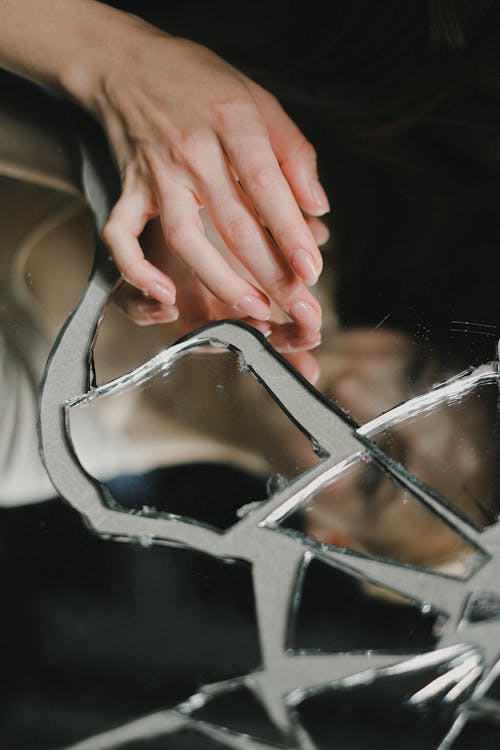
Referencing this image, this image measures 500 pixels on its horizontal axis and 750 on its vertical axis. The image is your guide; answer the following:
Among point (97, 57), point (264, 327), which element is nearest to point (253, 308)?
point (264, 327)

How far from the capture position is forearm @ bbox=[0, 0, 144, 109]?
53 centimetres

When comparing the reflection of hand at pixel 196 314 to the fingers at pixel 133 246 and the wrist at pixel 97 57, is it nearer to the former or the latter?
the fingers at pixel 133 246

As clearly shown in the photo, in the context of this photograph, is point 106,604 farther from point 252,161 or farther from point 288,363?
point 252,161

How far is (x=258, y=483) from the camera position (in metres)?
0.30

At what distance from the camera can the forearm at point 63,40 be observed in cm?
53

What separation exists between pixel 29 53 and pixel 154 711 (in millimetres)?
464

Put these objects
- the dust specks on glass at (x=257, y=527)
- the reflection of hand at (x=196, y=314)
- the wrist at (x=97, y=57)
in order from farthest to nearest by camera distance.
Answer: the wrist at (x=97, y=57), the reflection of hand at (x=196, y=314), the dust specks on glass at (x=257, y=527)

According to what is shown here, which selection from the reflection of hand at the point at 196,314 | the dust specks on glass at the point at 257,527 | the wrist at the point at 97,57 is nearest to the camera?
the dust specks on glass at the point at 257,527

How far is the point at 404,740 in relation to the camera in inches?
8.6

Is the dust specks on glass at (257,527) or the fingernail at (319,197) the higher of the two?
the fingernail at (319,197)

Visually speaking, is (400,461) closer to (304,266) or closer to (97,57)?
(304,266)

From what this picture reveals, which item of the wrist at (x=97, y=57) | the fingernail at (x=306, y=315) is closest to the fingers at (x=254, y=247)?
the fingernail at (x=306, y=315)

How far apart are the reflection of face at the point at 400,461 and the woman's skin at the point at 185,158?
3cm

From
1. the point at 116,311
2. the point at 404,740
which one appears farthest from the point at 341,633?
the point at 116,311
